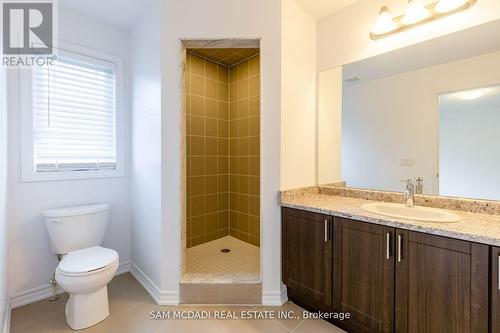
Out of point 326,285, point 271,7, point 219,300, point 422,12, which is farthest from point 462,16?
point 219,300

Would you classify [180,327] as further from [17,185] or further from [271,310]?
[17,185]

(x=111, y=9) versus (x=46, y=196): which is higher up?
(x=111, y=9)

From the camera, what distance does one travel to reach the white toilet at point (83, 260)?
1.60 metres

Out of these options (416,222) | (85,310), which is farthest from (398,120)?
(85,310)

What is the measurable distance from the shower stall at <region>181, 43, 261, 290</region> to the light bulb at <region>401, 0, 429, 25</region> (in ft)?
4.81

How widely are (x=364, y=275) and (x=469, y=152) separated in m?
1.03

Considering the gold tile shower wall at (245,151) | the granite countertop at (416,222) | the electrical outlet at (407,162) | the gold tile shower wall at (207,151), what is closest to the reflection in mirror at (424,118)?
the electrical outlet at (407,162)

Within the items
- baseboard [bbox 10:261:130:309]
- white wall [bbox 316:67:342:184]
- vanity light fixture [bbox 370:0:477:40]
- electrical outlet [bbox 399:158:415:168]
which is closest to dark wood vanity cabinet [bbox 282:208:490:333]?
white wall [bbox 316:67:342:184]

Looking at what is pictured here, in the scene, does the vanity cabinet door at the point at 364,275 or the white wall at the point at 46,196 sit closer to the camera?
the vanity cabinet door at the point at 364,275

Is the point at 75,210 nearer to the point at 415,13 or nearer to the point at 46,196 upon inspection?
the point at 46,196

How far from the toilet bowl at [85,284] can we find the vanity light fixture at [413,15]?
2573 mm

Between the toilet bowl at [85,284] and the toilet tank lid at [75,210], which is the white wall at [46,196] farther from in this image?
the toilet bowl at [85,284]

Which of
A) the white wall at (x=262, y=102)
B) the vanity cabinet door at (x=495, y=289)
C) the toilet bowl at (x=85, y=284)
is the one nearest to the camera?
the vanity cabinet door at (x=495, y=289)

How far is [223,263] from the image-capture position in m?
2.38
